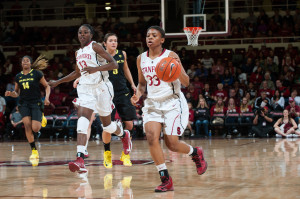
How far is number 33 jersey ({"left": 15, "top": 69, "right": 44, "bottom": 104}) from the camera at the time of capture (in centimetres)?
929

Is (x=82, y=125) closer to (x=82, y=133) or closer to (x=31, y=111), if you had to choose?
(x=82, y=133)

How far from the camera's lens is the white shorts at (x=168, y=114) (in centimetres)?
548

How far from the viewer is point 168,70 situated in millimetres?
5273

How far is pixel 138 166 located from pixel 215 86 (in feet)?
34.9

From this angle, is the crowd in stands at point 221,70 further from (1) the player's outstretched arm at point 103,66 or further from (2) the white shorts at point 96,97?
(1) the player's outstretched arm at point 103,66

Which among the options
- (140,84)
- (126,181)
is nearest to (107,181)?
(126,181)

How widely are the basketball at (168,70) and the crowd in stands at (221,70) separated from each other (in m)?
8.04

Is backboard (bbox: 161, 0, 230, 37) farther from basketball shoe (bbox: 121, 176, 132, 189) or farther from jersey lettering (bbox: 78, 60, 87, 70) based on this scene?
basketball shoe (bbox: 121, 176, 132, 189)

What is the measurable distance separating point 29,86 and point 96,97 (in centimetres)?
284

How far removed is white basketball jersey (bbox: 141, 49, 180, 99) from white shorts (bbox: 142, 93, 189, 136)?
2.7 inches

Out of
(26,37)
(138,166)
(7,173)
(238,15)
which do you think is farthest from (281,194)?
(26,37)

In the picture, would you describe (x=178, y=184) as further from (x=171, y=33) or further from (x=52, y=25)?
(x=52, y=25)

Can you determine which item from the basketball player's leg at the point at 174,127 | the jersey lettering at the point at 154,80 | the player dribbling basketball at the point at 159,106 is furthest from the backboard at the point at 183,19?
the basketball player's leg at the point at 174,127

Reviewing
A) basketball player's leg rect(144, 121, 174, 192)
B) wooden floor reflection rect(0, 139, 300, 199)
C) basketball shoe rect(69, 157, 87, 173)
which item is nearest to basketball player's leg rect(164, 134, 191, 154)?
basketball player's leg rect(144, 121, 174, 192)
